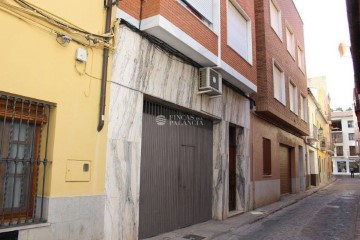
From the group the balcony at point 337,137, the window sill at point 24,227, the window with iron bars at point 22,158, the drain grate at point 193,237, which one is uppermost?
the balcony at point 337,137

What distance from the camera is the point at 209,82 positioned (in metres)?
7.99

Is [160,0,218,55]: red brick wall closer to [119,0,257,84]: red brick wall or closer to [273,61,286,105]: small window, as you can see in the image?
[119,0,257,84]: red brick wall

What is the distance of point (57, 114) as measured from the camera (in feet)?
15.3

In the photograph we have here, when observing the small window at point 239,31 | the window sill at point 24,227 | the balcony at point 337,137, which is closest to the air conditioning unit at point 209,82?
the small window at point 239,31

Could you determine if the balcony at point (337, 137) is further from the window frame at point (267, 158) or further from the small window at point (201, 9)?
the small window at point (201, 9)

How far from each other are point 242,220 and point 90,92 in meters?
6.03

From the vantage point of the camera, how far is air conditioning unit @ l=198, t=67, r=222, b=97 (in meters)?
7.99

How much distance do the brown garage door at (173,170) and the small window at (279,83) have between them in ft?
19.7

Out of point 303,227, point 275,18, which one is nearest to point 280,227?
point 303,227

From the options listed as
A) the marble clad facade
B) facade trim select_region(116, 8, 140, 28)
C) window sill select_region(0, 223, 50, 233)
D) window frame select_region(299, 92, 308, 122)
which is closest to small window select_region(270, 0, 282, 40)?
window frame select_region(299, 92, 308, 122)

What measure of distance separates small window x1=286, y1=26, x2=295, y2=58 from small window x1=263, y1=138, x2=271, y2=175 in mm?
5721

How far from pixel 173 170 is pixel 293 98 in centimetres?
1194

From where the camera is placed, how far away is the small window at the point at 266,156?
520 inches

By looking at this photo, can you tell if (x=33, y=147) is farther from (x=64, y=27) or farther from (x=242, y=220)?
(x=242, y=220)
